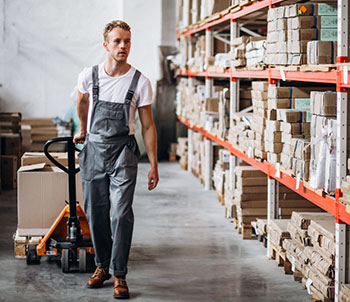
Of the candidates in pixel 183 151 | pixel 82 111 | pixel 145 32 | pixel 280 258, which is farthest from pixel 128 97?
pixel 145 32

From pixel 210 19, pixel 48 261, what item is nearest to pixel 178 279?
pixel 48 261

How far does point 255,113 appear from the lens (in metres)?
7.25

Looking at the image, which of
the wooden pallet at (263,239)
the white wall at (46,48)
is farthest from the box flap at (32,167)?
the white wall at (46,48)

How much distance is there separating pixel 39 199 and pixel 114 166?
152cm

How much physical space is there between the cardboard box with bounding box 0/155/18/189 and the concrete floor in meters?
1.90

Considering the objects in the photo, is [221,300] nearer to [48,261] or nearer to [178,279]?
[178,279]

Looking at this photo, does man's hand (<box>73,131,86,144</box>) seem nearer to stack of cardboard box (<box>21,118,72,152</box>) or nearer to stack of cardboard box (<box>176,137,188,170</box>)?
stack of cardboard box (<box>176,137,188,170</box>)

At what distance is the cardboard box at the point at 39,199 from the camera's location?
6617 millimetres

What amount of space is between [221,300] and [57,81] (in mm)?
10641

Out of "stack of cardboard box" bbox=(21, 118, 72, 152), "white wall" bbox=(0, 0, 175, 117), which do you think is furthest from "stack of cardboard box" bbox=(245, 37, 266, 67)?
"white wall" bbox=(0, 0, 175, 117)

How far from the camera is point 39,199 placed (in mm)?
6648

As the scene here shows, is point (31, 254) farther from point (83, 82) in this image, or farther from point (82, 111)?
point (83, 82)

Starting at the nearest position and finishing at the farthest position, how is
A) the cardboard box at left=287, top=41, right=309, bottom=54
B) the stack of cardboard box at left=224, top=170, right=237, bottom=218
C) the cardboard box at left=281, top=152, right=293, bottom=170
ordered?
the cardboard box at left=287, top=41, right=309, bottom=54
the cardboard box at left=281, top=152, right=293, bottom=170
the stack of cardboard box at left=224, top=170, right=237, bottom=218

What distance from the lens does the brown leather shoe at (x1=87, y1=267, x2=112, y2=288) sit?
18.7 feet
